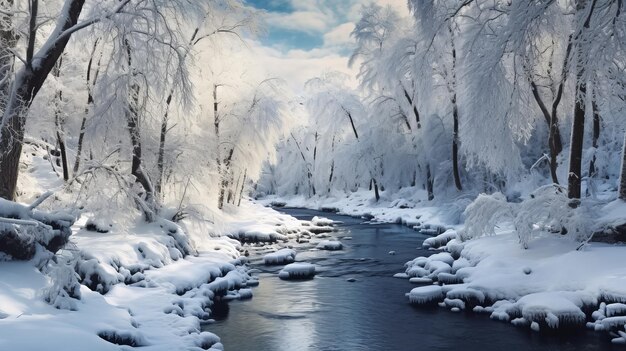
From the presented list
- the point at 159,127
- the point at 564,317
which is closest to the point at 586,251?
the point at 564,317

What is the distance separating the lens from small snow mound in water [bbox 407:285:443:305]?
10.4 meters

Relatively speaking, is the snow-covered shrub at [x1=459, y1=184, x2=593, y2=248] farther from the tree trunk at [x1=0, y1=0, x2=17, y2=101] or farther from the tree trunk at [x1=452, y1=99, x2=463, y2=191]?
the tree trunk at [x1=452, y1=99, x2=463, y2=191]

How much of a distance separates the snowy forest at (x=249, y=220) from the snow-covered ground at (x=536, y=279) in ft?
0.14

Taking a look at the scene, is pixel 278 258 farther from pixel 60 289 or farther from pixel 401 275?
pixel 60 289

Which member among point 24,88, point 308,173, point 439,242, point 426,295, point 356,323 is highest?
point 308,173

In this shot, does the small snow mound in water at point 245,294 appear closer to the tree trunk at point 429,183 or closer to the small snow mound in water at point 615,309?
the small snow mound in water at point 615,309

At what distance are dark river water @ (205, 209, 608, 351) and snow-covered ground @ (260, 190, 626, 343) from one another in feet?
1.08

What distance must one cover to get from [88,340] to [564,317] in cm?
760

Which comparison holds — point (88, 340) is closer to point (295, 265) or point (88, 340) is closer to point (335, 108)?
point (295, 265)

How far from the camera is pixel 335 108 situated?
38875 millimetres

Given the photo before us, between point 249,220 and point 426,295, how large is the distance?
16.4 meters

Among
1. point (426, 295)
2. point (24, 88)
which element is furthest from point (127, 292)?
point (426, 295)

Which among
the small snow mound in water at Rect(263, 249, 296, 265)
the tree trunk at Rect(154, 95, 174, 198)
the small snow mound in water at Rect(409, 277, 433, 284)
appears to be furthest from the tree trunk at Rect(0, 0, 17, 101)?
the small snow mound in water at Rect(409, 277, 433, 284)

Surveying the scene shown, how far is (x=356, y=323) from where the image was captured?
929 cm
